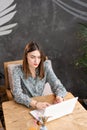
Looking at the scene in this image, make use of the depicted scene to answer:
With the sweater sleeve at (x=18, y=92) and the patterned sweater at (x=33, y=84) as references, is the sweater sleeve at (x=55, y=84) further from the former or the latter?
the sweater sleeve at (x=18, y=92)

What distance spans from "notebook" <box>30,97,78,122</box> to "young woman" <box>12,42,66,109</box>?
0.21m

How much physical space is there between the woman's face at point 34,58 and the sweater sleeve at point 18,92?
0.50ft

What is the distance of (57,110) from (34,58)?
0.66 m

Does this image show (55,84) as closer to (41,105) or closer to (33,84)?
(33,84)

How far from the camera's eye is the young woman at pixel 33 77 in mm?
2318

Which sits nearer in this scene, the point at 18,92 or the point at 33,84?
the point at 18,92

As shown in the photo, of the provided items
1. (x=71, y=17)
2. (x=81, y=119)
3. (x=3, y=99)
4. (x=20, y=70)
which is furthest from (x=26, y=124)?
(x=71, y=17)

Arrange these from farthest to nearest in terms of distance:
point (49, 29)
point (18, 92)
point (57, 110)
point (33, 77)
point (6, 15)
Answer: point (49, 29)
point (6, 15)
point (33, 77)
point (18, 92)
point (57, 110)

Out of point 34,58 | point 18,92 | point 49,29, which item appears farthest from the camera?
point 49,29

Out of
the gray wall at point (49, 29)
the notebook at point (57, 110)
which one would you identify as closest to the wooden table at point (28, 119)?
the notebook at point (57, 110)

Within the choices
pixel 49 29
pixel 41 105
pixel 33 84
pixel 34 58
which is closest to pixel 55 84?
pixel 33 84

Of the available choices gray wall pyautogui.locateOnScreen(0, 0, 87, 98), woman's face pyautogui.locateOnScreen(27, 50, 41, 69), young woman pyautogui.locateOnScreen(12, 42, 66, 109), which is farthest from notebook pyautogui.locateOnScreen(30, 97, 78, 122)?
gray wall pyautogui.locateOnScreen(0, 0, 87, 98)

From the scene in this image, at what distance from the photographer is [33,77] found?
8.23 feet

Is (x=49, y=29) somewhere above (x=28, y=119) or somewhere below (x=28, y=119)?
above
